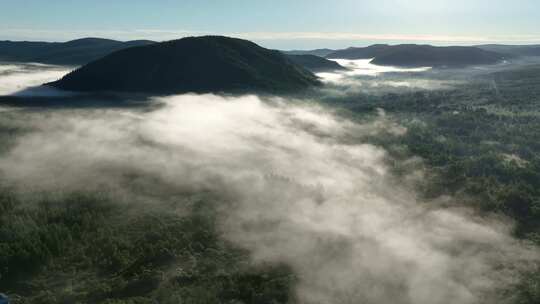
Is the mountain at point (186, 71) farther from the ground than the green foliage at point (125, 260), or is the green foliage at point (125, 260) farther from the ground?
the mountain at point (186, 71)

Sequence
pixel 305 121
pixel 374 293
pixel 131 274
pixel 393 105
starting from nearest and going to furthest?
pixel 374 293 < pixel 131 274 < pixel 305 121 < pixel 393 105

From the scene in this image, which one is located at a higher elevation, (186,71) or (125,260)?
(186,71)

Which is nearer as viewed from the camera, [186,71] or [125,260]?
[125,260]

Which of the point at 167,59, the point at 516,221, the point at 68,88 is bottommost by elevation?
the point at 516,221

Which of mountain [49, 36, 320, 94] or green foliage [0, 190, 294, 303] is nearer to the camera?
green foliage [0, 190, 294, 303]

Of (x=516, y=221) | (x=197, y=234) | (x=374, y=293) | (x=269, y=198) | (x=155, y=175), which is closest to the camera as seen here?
(x=374, y=293)

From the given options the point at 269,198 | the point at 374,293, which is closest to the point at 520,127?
the point at 269,198

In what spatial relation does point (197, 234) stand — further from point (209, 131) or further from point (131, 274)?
point (209, 131)

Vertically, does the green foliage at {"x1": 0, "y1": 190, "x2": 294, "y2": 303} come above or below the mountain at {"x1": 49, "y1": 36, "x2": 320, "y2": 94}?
below
